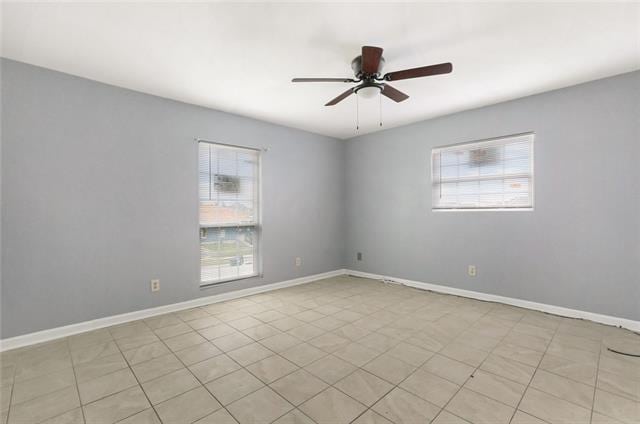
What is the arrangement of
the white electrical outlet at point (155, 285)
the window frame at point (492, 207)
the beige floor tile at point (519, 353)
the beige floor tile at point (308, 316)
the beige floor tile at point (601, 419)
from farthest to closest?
the window frame at point (492, 207) → the white electrical outlet at point (155, 285) → the beige floor tile at point (308, 316) → the beige floor tile at point (519, 353) → the beige floor tile at point (601, 419)

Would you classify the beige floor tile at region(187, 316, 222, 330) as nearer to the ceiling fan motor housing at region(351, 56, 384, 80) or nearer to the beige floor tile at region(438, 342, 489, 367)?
the beige floor tile at region(438, 342, 489, 367)

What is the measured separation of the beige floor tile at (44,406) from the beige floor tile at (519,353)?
10.1 ft

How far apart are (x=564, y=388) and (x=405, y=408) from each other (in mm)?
1114

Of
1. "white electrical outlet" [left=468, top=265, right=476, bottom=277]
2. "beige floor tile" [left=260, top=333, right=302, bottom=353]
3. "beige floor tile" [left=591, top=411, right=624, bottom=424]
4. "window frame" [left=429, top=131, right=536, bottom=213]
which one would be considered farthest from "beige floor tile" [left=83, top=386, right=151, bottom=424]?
"window frame" [left=429, top=131, right=536, bottom=213]

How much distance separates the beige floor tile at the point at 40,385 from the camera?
1812 millimetres

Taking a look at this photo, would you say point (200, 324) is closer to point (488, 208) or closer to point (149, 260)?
point (149, 260)

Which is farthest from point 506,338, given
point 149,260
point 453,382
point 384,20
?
point 149,260

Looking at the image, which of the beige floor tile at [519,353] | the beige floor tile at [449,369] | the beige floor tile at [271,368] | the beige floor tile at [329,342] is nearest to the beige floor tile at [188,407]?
the beige floor tile at [271,368]

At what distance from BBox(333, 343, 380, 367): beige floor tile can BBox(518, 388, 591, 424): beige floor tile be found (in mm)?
999

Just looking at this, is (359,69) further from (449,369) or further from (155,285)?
(155,285)

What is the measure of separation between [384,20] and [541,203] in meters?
2.80

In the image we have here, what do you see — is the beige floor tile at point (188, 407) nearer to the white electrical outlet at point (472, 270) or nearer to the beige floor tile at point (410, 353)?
the beige floor tile at point (410, 353)

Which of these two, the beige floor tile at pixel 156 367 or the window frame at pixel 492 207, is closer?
the beige floor tile at pixel 156 367

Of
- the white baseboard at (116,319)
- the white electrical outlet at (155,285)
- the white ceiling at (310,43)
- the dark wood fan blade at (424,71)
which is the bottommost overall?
the white baseboard at (116,319)
